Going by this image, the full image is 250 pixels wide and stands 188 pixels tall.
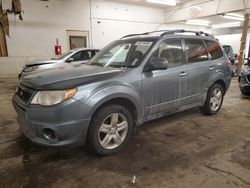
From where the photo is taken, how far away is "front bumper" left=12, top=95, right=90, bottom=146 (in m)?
2.13

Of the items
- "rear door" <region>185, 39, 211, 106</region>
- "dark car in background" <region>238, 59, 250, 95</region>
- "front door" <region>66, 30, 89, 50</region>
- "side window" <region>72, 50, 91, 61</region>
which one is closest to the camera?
"rear door" <region>185, 39, 211, 106</region>

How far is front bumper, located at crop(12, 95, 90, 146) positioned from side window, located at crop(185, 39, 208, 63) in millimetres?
2154

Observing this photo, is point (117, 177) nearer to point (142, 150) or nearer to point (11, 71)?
point (142, 150)

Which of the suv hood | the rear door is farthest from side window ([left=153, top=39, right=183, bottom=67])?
the suv hood

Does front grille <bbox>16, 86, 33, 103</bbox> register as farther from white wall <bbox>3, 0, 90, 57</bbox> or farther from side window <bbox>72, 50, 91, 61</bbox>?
white wall <bbox>3, 0, 90, 57</bbox>

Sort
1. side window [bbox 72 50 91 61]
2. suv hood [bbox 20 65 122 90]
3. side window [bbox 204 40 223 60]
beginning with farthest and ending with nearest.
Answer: side window [bbox 72 50 91 61], side window [bbox 204 40 223 60], suv hood [bbox 20 65 122 90]

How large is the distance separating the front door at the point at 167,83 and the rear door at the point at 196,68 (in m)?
0.16

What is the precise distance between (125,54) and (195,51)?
4.33 feet

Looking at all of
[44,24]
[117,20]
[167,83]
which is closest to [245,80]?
[167,83]

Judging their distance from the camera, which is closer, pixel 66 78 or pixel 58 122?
pixel 58 122

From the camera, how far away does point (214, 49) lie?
157 inches

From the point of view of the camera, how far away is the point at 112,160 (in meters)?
2.50

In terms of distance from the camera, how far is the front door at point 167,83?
2877 millimetres

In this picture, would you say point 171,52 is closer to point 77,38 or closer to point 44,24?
point 44,24
